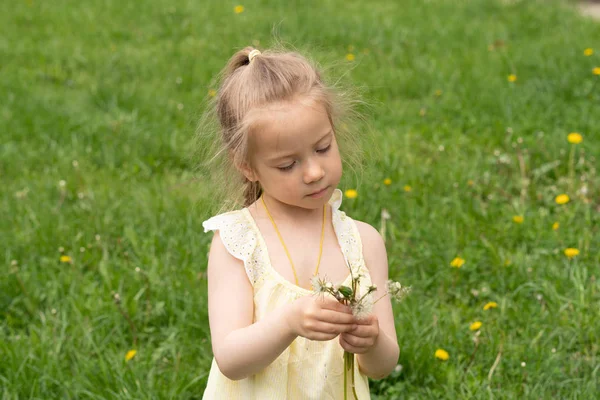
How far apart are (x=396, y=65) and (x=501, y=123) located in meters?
1.11

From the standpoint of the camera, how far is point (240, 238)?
1.78m

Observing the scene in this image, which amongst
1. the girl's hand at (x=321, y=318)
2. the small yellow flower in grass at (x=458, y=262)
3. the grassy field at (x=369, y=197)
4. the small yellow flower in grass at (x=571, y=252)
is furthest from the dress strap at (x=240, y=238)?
the small yellow flower in grass at (x=571, y=252)

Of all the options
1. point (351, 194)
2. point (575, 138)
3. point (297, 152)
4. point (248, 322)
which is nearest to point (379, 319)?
point (248, 322)

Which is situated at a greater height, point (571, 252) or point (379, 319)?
point (379, 319)

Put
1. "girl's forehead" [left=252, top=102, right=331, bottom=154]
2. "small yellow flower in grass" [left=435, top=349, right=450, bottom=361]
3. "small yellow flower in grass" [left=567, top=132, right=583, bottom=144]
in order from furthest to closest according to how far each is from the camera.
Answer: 1. "small yellow flower in grass" [left=567, top=132, right=583, bottom=144]
2. "small yellow flower in grass" [left=435, top=349, right=450, bottom=361]
3. "girl's forehead" [left=252, top=102, right=331, bottom=154]

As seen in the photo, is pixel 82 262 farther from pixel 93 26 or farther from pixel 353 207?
pixel 93 26

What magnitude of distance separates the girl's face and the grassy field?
497 mm

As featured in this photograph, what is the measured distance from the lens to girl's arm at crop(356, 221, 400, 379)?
1721 mm

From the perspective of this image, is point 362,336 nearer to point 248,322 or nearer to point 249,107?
point 248,322

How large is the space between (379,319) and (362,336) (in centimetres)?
24

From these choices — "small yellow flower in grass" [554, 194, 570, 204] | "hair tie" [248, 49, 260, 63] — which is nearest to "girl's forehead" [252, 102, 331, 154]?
"hair tie" [248, 49, 260, 63]

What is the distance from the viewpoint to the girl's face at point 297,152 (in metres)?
1.67

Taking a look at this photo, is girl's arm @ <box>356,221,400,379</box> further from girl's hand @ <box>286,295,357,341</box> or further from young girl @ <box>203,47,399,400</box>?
girl's hand @ <box>286,295,357,341</box>

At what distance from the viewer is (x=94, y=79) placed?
500cm
